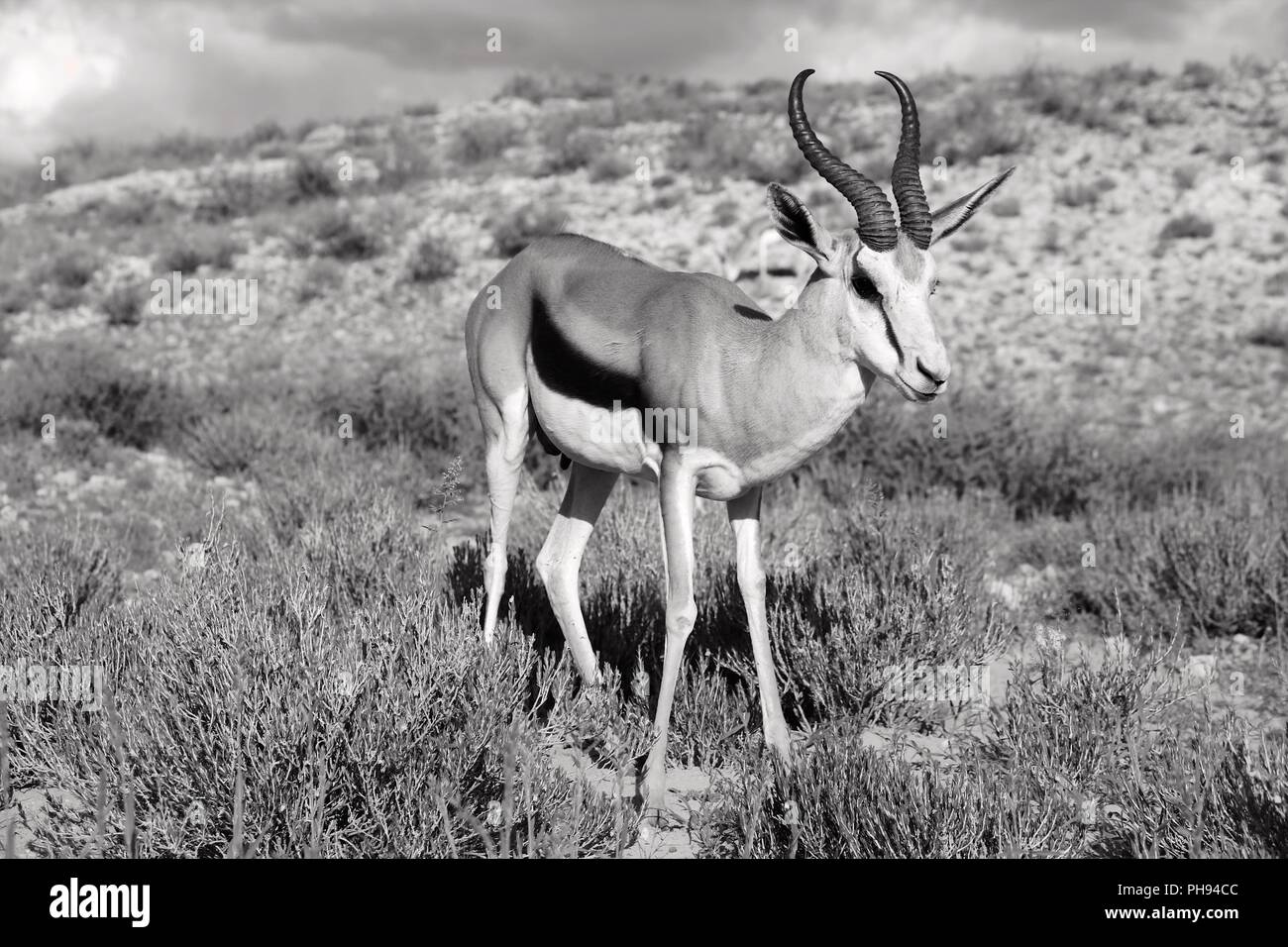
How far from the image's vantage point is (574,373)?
4.52m

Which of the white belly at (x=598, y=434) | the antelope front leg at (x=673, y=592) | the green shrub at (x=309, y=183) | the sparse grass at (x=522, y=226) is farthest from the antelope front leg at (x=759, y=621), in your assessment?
the green shrub at (x=309, y=183)

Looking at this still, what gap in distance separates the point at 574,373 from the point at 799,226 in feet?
3.84

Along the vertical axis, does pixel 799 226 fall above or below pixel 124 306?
above

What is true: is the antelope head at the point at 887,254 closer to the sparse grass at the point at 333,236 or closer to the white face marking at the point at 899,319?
the white face marking at the point at 899,319

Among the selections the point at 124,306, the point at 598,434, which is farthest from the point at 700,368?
the point at 124,306

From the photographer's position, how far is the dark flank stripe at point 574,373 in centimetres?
435

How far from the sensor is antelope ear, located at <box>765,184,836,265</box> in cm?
374

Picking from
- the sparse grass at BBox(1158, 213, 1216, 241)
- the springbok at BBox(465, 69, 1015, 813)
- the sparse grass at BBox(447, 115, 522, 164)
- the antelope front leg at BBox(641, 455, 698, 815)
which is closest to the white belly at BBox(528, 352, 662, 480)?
the springbok at BBox(465, 69, 1015, 813)

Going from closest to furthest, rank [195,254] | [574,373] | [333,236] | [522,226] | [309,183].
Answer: [574,373] < [522,226] < [195,254] < [333,236] < [309,183]

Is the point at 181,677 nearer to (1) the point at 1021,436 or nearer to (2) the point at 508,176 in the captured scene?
(1) the point at 1021,436

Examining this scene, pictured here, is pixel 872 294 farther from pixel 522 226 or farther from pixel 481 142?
pixel 481 142

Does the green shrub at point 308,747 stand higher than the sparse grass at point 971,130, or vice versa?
the sparse grass at point 971,130

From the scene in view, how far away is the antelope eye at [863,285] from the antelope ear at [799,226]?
0.53ft

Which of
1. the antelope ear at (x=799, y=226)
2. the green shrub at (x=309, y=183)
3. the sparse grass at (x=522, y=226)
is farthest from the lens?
the green shrub at (x=309, y=183)
